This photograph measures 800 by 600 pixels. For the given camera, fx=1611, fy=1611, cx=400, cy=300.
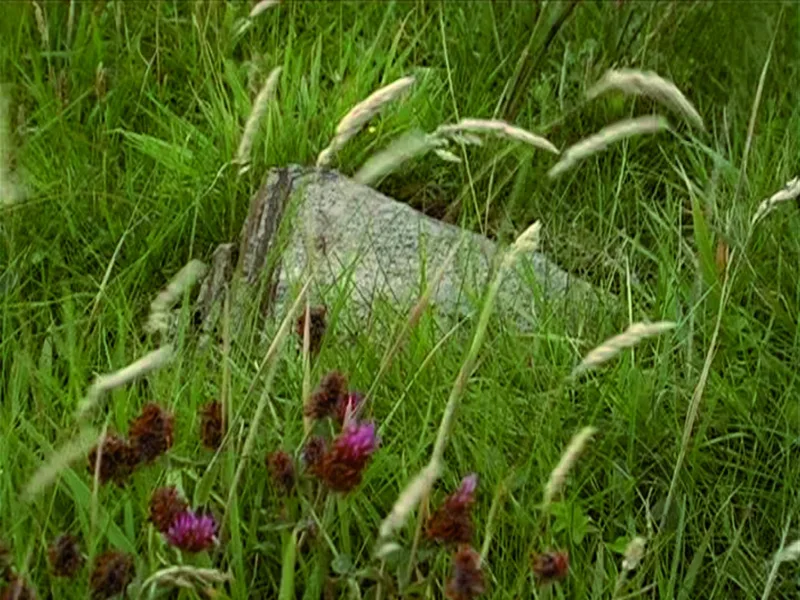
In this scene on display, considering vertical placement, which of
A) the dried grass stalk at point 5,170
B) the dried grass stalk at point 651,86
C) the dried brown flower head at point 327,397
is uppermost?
the dried grass stalk at point 651,86

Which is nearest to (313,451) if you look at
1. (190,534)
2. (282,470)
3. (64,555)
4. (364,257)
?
(282,470)

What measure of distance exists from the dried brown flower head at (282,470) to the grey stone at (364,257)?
0.56 metres

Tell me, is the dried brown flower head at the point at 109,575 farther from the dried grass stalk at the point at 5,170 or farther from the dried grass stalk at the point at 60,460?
the dried grass stalk at the point at 5,170

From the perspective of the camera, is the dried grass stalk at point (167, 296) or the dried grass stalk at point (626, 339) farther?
the dried grass stalk at point (167, 296)

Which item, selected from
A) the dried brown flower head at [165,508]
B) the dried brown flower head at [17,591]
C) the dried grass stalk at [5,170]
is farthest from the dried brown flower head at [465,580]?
the dried grass stalk at [5,170]

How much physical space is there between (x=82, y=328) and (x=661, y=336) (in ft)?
2.70

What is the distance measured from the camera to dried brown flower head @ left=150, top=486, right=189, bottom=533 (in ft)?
5.15

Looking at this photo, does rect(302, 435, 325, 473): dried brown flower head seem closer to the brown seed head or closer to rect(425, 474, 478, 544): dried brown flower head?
rect(425, 474, 478, 544): dried brown flower head

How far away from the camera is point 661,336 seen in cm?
224

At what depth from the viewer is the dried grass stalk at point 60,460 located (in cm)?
156

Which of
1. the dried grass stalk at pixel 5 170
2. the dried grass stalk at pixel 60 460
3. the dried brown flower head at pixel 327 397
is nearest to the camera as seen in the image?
the dried grass stalk at pixel 60 460

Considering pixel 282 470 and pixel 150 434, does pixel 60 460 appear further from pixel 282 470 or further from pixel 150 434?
pixel 282 470

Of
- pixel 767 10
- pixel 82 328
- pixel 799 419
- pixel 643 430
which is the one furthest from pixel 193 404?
pixel 767 10

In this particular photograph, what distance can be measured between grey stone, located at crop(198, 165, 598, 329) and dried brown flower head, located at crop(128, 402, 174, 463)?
2.00 ft
